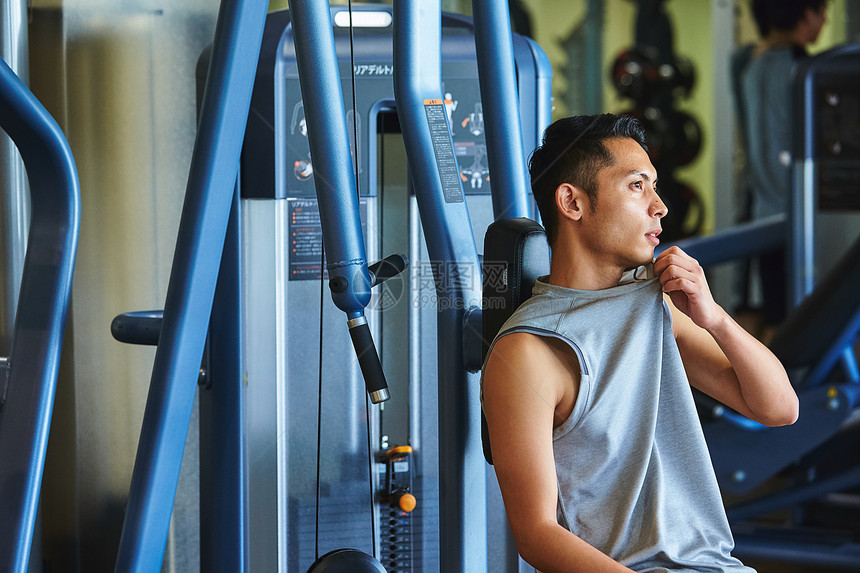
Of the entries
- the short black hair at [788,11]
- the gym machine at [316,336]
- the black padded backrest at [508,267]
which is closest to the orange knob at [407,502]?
the gym machine at [316,336]

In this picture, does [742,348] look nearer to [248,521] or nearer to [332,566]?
[332,566]

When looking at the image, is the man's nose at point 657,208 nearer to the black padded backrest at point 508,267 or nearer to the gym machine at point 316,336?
the black padded backrest at point 508,267

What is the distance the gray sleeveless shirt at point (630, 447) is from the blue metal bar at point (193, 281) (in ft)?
1.61

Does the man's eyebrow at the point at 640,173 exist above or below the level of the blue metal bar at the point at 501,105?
below

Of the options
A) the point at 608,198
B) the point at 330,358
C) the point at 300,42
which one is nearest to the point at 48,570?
the point at 330,358

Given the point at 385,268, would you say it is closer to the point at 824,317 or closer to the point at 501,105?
the point at 501,105

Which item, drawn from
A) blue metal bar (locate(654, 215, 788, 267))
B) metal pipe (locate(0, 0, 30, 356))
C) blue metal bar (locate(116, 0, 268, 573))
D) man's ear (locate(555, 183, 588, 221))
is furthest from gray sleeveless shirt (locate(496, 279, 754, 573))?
blue metal bar (locate(654, 215, 788, 267))

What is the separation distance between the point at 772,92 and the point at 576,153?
3956 mm

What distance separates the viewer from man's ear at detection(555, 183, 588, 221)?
1192 mm

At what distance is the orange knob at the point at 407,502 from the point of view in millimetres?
1704

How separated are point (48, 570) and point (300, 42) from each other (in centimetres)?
131

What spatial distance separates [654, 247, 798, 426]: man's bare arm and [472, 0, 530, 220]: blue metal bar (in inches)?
10.8

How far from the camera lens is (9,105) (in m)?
1.33

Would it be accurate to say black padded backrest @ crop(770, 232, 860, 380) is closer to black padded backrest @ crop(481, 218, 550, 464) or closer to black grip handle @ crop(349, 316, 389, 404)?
black padded backrest @ crop(481, 218, 550, 464)
